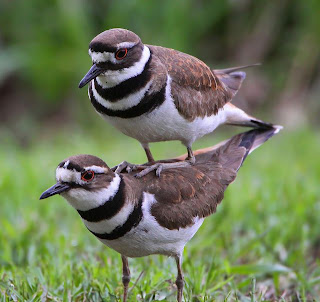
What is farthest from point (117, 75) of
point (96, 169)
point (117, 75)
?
point (96, 169)

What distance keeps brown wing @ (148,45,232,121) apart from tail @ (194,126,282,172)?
378mm

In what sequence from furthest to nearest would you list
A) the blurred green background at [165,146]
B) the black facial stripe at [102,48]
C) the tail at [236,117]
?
the blurred green background at [165,146] < the tail at [236,117] < the black facial stripe at [102,48]

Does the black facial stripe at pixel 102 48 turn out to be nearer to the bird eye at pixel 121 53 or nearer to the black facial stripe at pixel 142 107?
the bird eye at pixel 121 53

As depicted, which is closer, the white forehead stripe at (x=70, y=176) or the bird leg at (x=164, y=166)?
the white forehead stripe at (x=70, y=176)

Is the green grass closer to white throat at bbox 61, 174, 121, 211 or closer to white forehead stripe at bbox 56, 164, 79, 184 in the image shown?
white throat at bbox 61, 174, 121, 211

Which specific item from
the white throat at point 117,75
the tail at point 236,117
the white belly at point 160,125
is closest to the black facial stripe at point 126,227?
the white belly at point 160,125

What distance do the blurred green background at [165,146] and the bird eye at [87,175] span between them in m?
0.88

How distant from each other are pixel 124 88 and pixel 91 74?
20 cm

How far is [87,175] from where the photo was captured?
3.46 meters

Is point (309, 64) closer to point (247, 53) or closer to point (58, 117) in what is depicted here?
point (247, 53)

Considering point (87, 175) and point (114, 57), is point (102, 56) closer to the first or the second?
point (114, 57)

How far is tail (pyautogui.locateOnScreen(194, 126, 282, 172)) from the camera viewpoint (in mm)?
4387

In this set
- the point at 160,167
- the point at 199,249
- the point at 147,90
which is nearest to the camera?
the point at 147,90

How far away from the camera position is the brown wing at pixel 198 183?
3773 millimetres
